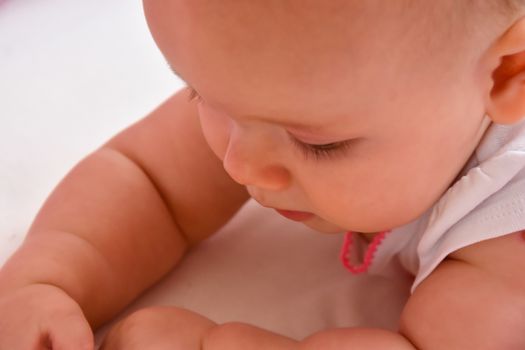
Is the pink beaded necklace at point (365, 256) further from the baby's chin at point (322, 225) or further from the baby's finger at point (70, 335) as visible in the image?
the baby's finger at point (70, 335)

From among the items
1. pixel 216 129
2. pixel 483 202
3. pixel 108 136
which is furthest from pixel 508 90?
pixel 108 136

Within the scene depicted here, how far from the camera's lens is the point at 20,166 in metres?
0.81

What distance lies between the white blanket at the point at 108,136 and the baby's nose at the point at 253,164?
180mm

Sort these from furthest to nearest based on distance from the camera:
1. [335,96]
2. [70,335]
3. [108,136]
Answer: [108,136] → [70,335] → [335,96]

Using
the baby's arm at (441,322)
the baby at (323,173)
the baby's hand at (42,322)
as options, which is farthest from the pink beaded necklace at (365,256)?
the baby's hand at (42,322)

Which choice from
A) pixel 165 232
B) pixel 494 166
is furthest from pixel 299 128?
pixel 165 232

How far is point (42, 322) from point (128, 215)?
0.48ft

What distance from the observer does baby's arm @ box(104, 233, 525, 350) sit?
533 millimetres

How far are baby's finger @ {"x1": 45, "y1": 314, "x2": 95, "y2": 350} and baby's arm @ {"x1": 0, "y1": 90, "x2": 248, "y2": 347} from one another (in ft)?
0.20

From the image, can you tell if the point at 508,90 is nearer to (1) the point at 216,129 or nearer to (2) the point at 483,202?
(2) the point at 483,202

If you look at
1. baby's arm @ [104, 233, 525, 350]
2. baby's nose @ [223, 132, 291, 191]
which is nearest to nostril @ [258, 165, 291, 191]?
baby's nose @ [223, 132, 291, 191]

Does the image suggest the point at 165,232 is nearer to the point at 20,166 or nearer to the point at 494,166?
the point at 20,166

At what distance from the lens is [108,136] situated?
0.86 metres

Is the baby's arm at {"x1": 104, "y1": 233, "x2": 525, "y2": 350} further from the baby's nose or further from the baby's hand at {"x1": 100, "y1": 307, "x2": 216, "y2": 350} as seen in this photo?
the baby's nose
